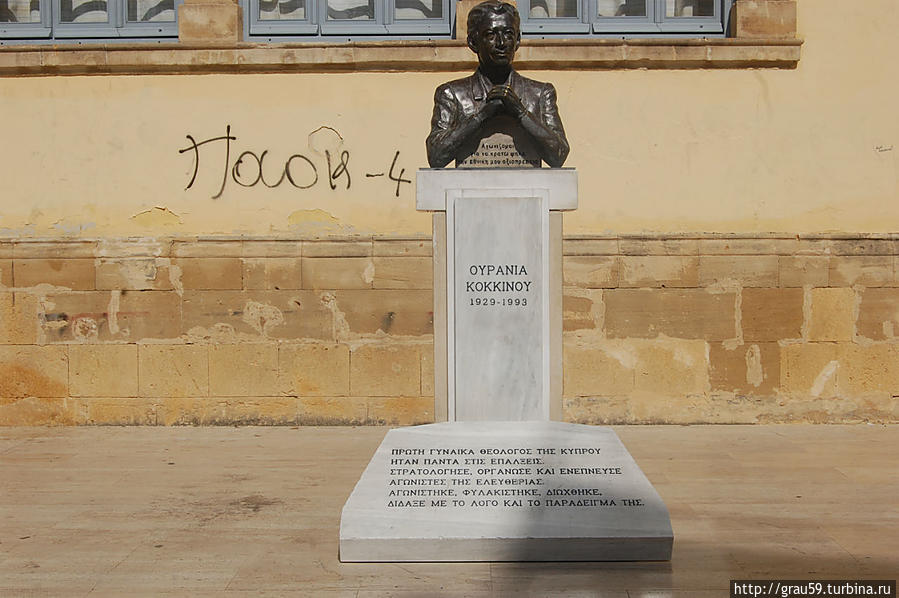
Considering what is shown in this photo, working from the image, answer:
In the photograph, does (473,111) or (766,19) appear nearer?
(473,111)

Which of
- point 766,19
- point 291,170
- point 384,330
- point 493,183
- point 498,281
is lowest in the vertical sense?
point 384,330

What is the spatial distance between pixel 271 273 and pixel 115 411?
1752mm

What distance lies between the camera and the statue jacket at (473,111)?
587 centimetres

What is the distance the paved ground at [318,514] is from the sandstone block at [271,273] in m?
1.20

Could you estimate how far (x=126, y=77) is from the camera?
8812 mm

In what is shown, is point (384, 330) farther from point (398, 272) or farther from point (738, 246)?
point (738, 246)

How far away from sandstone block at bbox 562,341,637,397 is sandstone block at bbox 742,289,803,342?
997 mm

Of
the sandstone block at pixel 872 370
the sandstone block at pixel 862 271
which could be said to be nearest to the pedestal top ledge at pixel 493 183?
the sandstone block at pixel 862 271

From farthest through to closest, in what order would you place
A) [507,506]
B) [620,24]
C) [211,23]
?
[620,24] < [211,23] < [507,506]

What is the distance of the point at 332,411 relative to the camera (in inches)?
337

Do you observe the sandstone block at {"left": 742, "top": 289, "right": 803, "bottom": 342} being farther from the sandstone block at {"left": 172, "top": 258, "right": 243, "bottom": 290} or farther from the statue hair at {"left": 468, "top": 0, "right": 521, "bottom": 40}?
the sandstone block at {"left": 172, "top": 258, "right": 243, "bottom": 290}

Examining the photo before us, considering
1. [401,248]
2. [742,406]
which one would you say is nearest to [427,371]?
[401,248]

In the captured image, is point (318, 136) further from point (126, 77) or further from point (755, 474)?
point (755, 474)

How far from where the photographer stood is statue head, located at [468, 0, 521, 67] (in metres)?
5.78
